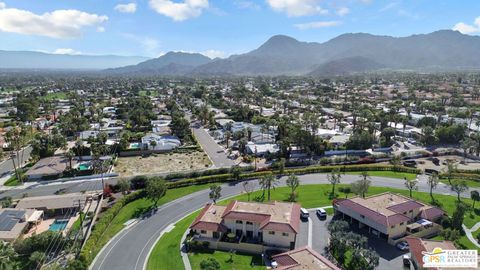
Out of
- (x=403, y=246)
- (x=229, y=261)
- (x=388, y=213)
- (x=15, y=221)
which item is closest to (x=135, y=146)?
(x=15, y=221)

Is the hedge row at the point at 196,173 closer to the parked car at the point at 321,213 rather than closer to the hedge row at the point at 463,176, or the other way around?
the parked car at the point at 321,213

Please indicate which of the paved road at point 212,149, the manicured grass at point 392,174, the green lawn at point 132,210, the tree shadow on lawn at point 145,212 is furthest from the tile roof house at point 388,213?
the paved road at point 212,149

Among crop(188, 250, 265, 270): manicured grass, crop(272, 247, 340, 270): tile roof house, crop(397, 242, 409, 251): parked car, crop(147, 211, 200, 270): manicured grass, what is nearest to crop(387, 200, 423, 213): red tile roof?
crop(397, 242, 409, 251): parked car

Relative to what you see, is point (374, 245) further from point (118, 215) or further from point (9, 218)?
point (9, 218)

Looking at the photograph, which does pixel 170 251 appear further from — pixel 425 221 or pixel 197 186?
pixel 425 221

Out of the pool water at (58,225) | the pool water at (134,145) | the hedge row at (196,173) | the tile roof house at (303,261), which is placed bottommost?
the pool water at (58,225)

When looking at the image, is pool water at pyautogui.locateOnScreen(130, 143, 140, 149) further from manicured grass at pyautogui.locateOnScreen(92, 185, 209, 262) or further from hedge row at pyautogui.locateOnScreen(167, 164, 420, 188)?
manicured grass at pyautogui.locateOnScreen(92, 185, 209, 262)
